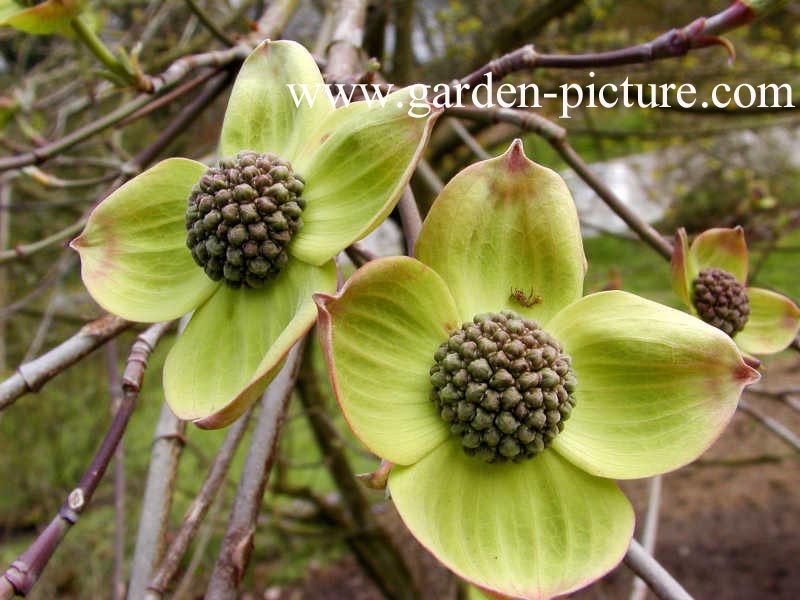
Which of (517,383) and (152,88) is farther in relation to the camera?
(152,88)

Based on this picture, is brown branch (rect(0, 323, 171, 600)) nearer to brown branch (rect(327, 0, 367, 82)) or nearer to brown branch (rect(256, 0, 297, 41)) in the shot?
brown branch (rect(327, 0, 367, 82))

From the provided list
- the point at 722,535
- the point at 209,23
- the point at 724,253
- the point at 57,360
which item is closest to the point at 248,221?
the point at 57,360

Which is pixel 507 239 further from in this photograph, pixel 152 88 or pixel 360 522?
pixel 360 522

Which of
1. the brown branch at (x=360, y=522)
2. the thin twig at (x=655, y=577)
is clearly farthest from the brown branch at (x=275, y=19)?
the brown branch at (x=360, y=522)

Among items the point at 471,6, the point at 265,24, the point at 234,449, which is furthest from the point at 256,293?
the point at 471,6

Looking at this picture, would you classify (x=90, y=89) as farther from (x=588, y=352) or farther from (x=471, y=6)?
(x=471, y=6)
